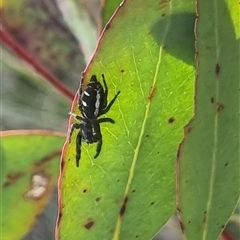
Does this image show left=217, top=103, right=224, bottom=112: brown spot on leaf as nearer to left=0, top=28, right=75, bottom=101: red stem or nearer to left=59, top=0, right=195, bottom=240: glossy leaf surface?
left=59, top=0, right=195, bottom=240: glossy leaf surface

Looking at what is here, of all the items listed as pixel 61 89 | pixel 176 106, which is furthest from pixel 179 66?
pixel 61 89

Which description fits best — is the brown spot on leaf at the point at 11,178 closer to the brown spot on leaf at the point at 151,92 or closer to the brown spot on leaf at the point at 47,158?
the brown spot on leaf at the point at 47,158

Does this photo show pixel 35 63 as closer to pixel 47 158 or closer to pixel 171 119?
pixel 47 158

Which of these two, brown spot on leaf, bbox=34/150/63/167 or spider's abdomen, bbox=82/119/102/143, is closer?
spider's abdomen, bbox=82/119/102/143

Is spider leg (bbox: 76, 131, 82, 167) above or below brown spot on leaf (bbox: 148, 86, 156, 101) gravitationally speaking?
above

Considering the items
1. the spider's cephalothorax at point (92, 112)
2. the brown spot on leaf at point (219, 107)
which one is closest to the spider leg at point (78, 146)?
the spider's cephalothorax at point (92, 112)

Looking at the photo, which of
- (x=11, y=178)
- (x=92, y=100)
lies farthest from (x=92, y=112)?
(x=11, y=178)

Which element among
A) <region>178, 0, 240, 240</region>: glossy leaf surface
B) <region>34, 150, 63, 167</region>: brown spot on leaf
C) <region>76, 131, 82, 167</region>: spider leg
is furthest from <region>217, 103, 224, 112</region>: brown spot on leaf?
<region>34, 150, 63, 167</region>: brown spot on leaf
